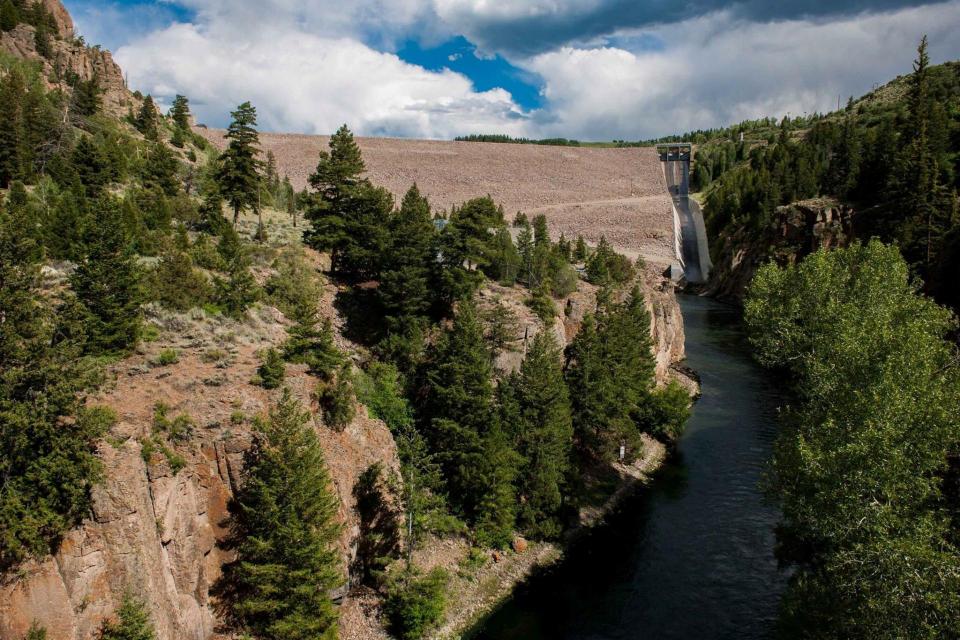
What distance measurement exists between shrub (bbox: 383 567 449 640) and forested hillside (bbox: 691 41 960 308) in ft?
142

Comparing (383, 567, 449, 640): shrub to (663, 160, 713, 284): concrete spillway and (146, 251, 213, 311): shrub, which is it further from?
(663, 160, 713, 284): concrete spillway

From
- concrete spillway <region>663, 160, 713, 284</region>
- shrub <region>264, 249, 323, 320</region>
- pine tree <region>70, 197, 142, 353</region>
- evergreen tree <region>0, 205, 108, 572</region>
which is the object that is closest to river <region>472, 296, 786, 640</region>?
evergreen tree <region>0, 205, 108, 572</region>

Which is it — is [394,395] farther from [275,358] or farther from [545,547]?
[545,547]

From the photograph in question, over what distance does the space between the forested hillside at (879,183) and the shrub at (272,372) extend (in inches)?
1888

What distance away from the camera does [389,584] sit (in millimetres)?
28484

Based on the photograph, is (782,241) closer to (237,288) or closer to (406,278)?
(406,278)

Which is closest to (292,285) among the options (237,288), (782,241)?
(237,288)

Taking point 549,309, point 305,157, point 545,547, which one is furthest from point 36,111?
point 305,157

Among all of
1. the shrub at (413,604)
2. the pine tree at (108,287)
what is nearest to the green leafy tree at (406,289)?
the shrub at (413,604)

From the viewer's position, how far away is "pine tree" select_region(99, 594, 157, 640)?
18.0 m

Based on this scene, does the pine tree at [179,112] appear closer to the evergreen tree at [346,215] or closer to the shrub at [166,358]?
the evergreen tree at [346,215]

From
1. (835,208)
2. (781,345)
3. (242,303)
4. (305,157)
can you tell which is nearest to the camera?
(242,303)

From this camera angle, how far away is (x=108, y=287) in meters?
25.2

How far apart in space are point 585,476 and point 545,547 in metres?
8.25
